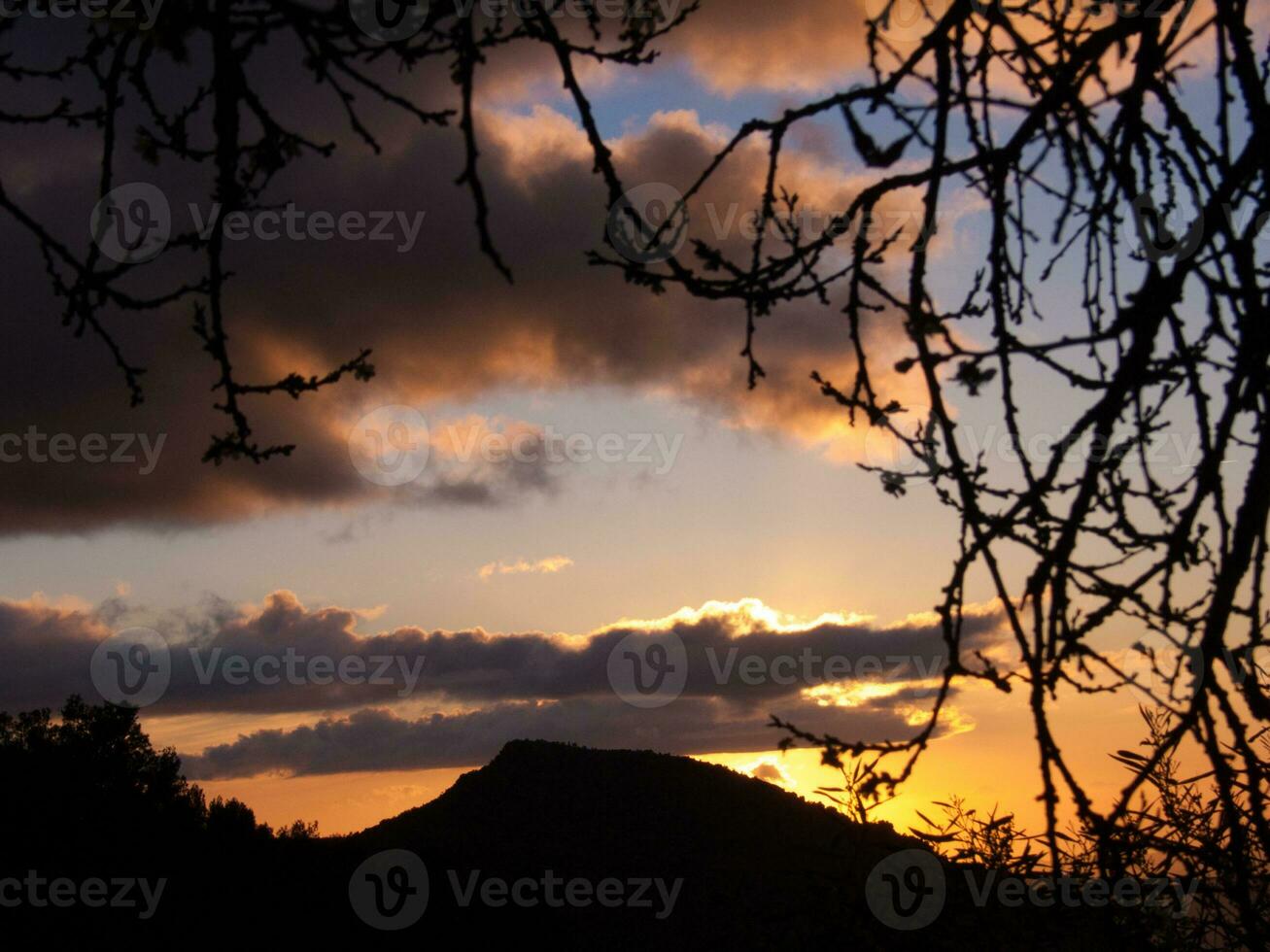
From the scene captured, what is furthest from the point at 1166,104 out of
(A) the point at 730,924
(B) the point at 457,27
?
(A) the point at 730,924

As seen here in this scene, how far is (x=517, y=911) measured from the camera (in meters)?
11.7

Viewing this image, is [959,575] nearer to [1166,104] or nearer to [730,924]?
[1166,104]

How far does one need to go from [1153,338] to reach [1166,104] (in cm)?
77
